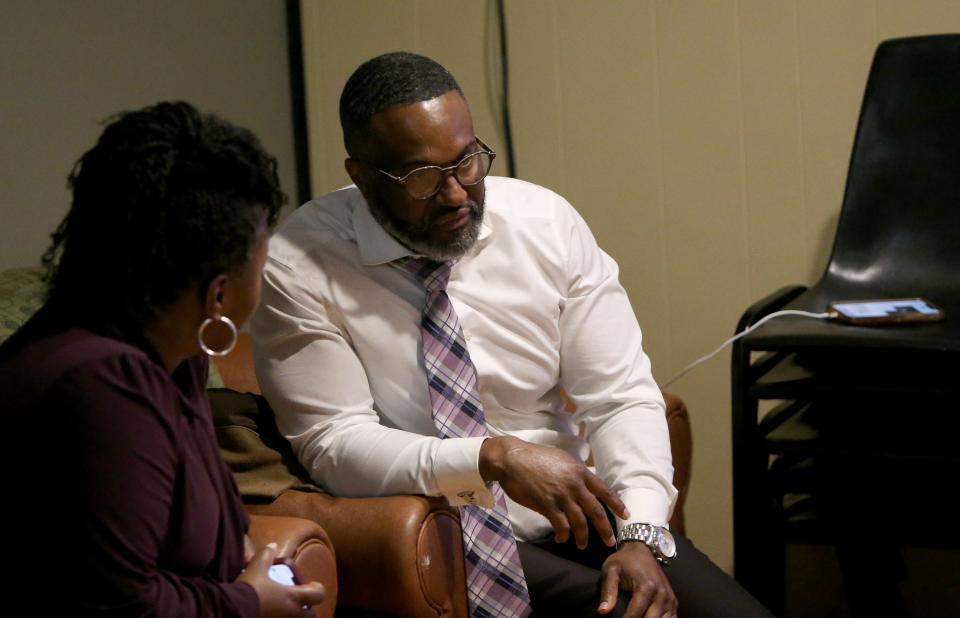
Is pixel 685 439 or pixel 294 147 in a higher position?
pixel 294 147

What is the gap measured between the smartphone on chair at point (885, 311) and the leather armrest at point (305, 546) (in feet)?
3.10

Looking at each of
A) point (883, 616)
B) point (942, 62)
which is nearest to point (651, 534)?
point (883, 616)

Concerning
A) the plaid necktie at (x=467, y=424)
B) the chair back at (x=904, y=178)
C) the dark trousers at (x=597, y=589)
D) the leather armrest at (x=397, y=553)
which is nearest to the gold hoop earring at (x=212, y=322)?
the leather armrest at (x=397, y=553)

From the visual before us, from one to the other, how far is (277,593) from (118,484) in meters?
0.26

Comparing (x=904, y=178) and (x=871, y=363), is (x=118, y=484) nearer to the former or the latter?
(x=871, y=363)

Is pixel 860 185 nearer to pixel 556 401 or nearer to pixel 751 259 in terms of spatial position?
pixel 751 259

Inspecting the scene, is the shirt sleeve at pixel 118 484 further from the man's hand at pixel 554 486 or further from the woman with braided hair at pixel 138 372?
the man's hand at pixel 554 486

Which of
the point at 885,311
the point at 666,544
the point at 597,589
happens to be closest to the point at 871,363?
the point at 885,311

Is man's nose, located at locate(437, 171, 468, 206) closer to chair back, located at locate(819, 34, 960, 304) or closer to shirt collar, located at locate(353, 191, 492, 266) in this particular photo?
shirt collar, located at locate(353, 191, 492, 266)

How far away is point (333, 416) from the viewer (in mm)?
1666

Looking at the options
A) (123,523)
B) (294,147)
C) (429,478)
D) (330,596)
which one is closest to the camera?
(123,523)

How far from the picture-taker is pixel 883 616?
7.59 feet

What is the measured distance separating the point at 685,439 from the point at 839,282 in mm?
460

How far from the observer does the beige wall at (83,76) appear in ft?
6.42
